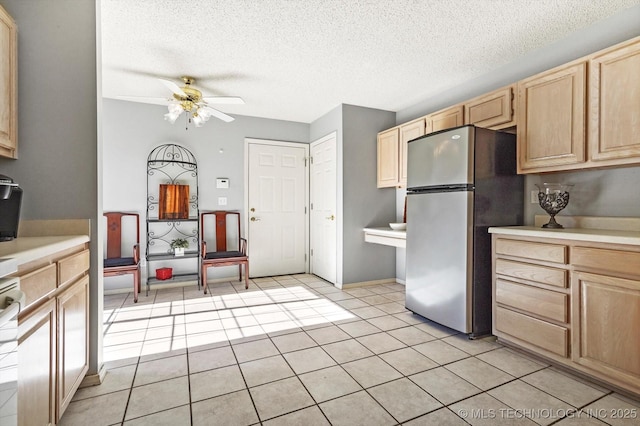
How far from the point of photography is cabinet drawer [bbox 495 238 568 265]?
2.06m

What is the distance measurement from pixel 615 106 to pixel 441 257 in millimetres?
→ 1528

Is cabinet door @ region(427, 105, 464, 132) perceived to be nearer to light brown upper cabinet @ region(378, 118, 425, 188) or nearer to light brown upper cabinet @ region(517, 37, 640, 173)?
light brown upper cabinet @ region(378, 118, 425, 188)

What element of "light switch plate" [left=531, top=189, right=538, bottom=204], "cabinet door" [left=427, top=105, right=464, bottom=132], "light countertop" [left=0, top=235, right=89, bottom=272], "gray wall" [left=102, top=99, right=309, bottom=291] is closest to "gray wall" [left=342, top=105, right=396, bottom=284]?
"cabinet door" [left=427, top=105, right=464, bottom=132]

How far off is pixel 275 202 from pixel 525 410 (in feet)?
12.7

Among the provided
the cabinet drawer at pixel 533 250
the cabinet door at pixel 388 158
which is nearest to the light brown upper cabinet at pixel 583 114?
the cabinet drawer at pixel 533 250

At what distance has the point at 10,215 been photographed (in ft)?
5.21

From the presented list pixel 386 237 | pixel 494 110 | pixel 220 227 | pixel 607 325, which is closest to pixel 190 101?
pixel 220 227

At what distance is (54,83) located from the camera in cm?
184

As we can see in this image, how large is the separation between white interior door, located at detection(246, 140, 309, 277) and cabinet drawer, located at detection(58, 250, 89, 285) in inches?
114

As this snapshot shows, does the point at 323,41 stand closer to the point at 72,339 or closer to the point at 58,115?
the point at 58,115

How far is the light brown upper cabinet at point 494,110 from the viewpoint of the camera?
2667 mm

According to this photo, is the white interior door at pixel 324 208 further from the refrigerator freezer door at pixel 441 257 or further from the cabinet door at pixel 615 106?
the cabinet door at pixel 615 106

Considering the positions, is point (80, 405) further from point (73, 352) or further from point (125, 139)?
point (125, 139)

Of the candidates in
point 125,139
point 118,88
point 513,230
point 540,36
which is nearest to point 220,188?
point 125,139
